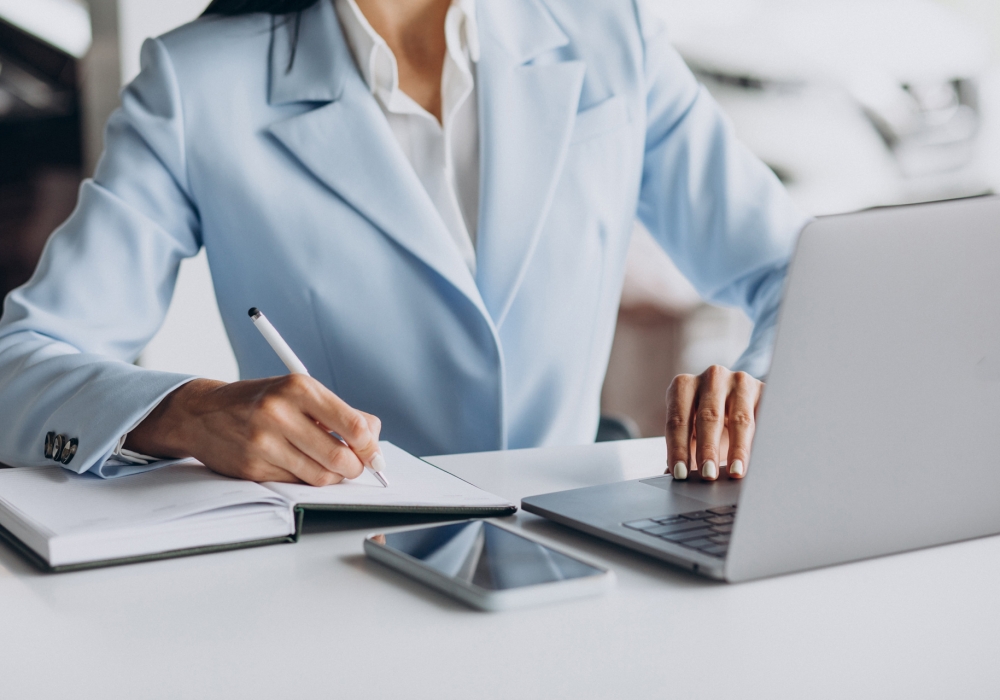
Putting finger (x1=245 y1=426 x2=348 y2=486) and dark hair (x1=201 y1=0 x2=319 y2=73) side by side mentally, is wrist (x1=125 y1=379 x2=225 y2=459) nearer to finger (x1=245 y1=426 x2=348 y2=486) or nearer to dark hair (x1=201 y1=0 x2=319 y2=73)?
finger (x1=245 y1=426 x2=348 y2=486)

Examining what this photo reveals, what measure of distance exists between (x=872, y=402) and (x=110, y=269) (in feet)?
3.08

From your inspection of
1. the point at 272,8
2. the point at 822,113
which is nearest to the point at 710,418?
the point at 272,8

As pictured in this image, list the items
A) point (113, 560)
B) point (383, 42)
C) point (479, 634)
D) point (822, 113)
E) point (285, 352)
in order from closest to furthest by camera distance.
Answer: point (479, 634), point (113, 560), point (285, 352), point (383, 42), point (822, 113)

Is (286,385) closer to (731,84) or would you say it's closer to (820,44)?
(731,84)

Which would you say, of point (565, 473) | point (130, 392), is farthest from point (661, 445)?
point (130, 392)

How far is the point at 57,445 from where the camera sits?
843 millimetres

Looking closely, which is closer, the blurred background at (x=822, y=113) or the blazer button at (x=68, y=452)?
the blazer button at (x=68, y=452)

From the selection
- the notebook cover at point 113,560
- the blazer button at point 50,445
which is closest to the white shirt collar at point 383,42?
the blazer button at point 50,445

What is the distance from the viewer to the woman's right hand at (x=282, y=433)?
0.76m

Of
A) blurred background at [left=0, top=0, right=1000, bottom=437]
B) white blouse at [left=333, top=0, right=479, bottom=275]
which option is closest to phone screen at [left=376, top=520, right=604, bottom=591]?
white blouse at [left=333, top=0, right=479, bottom=275]

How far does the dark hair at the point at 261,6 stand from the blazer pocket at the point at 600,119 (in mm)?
421

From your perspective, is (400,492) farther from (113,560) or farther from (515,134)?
(515,134)

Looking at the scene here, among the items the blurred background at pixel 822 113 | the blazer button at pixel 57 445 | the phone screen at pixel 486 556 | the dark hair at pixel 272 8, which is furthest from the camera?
the blurred background at pixel 822 113

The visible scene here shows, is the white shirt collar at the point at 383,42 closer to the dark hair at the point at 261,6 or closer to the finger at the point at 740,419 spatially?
the dark hair at the point at 261,6
